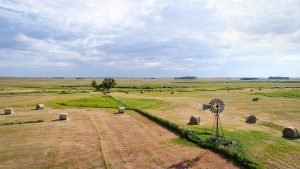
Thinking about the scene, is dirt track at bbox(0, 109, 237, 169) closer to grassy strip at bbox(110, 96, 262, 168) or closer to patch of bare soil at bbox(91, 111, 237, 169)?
patch of bare soil at bbox(91, 111, 237, 169)

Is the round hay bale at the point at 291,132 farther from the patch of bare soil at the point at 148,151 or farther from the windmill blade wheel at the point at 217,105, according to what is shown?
the patch of bare soil at the point at 148,151

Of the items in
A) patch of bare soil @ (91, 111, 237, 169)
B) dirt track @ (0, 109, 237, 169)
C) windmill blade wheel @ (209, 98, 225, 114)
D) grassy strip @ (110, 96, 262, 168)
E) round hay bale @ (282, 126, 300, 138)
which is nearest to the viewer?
grassy strip @ (110, 96, 262, 168)

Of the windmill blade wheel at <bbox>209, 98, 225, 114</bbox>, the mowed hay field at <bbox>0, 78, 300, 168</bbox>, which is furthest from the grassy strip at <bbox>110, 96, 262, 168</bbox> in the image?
the windmill blade wheel at <bbox>209, 98, 225, 114</bbox>

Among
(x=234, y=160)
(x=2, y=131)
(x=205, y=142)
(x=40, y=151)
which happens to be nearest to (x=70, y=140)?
(x=40, y=151)

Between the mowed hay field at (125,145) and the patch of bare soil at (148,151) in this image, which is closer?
the patch of bare soil at (148,151)

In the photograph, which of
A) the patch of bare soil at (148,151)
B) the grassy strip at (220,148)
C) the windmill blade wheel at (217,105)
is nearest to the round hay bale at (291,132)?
the windmill blade wheel at (217,105)

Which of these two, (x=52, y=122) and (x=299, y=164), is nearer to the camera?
(x=299, y=164)

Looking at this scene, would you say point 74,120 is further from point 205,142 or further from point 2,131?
point 205,142

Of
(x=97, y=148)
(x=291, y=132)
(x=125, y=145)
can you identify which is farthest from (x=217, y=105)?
(x=97, y=148)
